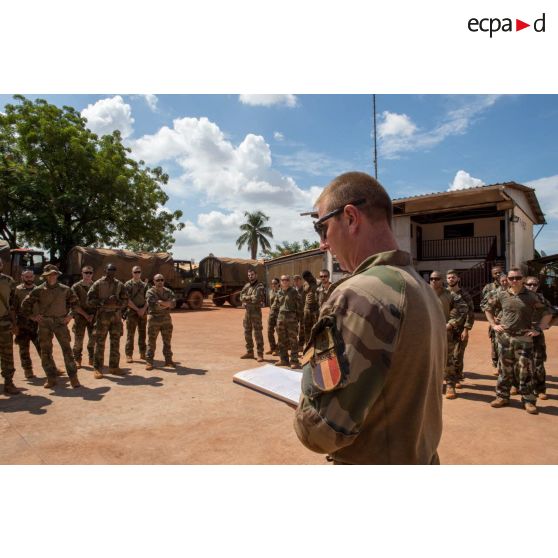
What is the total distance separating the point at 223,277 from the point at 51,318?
1672 cm

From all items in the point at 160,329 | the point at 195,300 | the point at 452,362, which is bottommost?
the point at 452,362

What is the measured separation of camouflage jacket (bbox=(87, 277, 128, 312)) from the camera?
6.88 metres

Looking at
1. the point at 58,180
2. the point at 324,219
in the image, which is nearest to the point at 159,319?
the point at 324,219

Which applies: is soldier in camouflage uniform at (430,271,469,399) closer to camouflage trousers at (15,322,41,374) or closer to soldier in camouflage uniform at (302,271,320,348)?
soldier in camouflage uniform at (302,271,320,348)

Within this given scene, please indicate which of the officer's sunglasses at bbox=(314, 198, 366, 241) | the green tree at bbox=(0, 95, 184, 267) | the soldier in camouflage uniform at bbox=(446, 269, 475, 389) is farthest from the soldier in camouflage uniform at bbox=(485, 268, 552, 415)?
the green tree at bbox=(0, 95, 184, 267)

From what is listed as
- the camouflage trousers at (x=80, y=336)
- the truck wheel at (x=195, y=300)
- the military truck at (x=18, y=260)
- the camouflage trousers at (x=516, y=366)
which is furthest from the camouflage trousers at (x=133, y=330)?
the truck wheel at (x=195, y=300)

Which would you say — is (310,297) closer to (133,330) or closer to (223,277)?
(133,330)

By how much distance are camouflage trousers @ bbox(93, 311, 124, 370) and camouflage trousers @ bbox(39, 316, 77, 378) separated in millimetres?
741

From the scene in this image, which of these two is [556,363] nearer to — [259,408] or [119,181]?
[259,408]

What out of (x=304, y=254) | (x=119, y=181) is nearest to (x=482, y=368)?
(x=304, y=254)

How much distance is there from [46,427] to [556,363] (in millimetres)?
8810

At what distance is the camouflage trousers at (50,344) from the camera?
18.9 feet

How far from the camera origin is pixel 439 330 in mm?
1194

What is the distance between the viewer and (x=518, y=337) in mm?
5109
